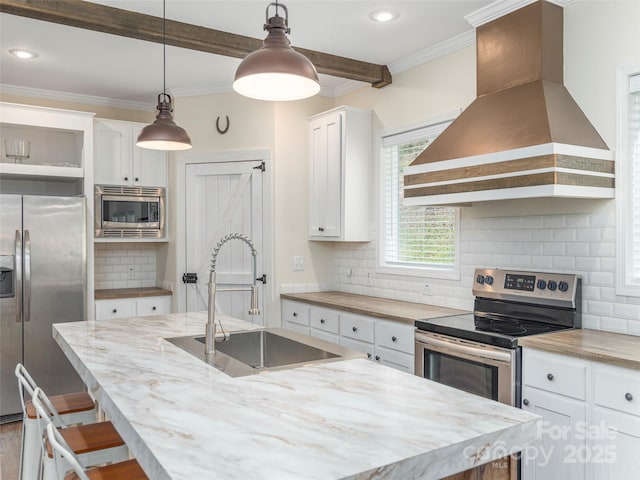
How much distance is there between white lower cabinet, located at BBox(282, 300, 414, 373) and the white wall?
553mm

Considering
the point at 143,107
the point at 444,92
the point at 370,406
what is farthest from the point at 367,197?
the point at 370,406

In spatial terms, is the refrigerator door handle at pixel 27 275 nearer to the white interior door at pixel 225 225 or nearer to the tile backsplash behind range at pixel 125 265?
the tile backsplash behind range at pixel 125 265

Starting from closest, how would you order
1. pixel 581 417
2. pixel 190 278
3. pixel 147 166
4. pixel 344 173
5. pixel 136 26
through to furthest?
1. pixel 581 417
2. pixel 136 26
3. pixel 344 173
4. pixel 190 278
5. pixel 147 166

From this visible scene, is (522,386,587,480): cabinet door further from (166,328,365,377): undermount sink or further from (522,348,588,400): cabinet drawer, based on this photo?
(166,328,365,377): undermount sink

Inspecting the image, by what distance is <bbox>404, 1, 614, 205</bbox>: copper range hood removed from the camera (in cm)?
256

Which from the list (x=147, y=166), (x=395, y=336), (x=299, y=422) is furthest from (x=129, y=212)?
(x=299, y=422)

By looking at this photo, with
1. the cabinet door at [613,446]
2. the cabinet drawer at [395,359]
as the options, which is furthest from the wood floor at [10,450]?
the cabinet door at [613,446]

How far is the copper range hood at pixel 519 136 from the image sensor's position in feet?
8.39

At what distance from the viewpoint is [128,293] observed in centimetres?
482

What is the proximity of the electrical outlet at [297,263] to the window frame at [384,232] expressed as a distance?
0.78 m

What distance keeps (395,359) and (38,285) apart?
9.47 ft

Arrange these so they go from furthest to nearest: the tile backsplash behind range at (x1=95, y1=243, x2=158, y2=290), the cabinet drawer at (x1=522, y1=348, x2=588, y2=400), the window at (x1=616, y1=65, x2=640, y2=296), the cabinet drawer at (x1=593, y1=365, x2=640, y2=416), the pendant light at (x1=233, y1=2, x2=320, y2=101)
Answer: the tile backsplash behind range at (x1=95, y1=243, x2=158, y2=290)
the window at (x1=616, y1=65, x2=640, y2=296)
the cabinet drawer at (x1=522, y1=348, x2=588, y2=400)
the cabinet drawer at (x1=593, y1=365, x2=640, y2=416)
the pendant light at (x1=233, y1=2, x2=320, y2=101)

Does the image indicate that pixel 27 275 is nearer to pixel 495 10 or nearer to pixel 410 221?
pixel 410 221

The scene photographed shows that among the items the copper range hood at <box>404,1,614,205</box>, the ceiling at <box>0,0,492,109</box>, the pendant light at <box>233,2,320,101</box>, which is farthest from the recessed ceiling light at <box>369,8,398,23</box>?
the pendant light at <box>233,2,320,101</box>
